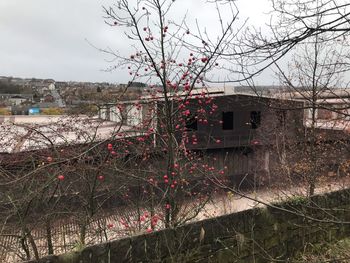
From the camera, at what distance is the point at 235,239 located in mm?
3869

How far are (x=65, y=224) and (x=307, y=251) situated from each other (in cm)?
414

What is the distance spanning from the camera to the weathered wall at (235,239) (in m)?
3.07

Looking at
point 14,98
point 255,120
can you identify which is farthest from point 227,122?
point 14,98

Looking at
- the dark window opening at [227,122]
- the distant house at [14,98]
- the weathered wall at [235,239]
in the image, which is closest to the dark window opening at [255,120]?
the dark window opening at [227,122]

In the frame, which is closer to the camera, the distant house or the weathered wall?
the weathered wall

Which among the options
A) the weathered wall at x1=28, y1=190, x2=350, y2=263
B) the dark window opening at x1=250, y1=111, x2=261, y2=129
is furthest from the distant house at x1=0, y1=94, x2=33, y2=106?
the weathered wall at x1=28, y1=190, x2=350, y2=263

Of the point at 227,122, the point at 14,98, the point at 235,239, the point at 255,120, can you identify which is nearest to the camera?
the point at 235,239

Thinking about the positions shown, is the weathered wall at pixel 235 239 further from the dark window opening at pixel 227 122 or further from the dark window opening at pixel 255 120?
the dark window opening at pixel 227 122

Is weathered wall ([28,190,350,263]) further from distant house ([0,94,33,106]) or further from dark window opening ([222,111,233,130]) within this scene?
distant house ([0,94,33,106])

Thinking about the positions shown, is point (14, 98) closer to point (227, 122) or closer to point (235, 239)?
point (227, 122)

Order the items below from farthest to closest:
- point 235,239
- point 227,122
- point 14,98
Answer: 1. point 14,98
2. point 227,122
3. point 235,239

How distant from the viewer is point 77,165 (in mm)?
4172

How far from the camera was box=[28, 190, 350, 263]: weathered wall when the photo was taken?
10.1 feet

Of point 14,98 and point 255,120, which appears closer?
point 255,120
